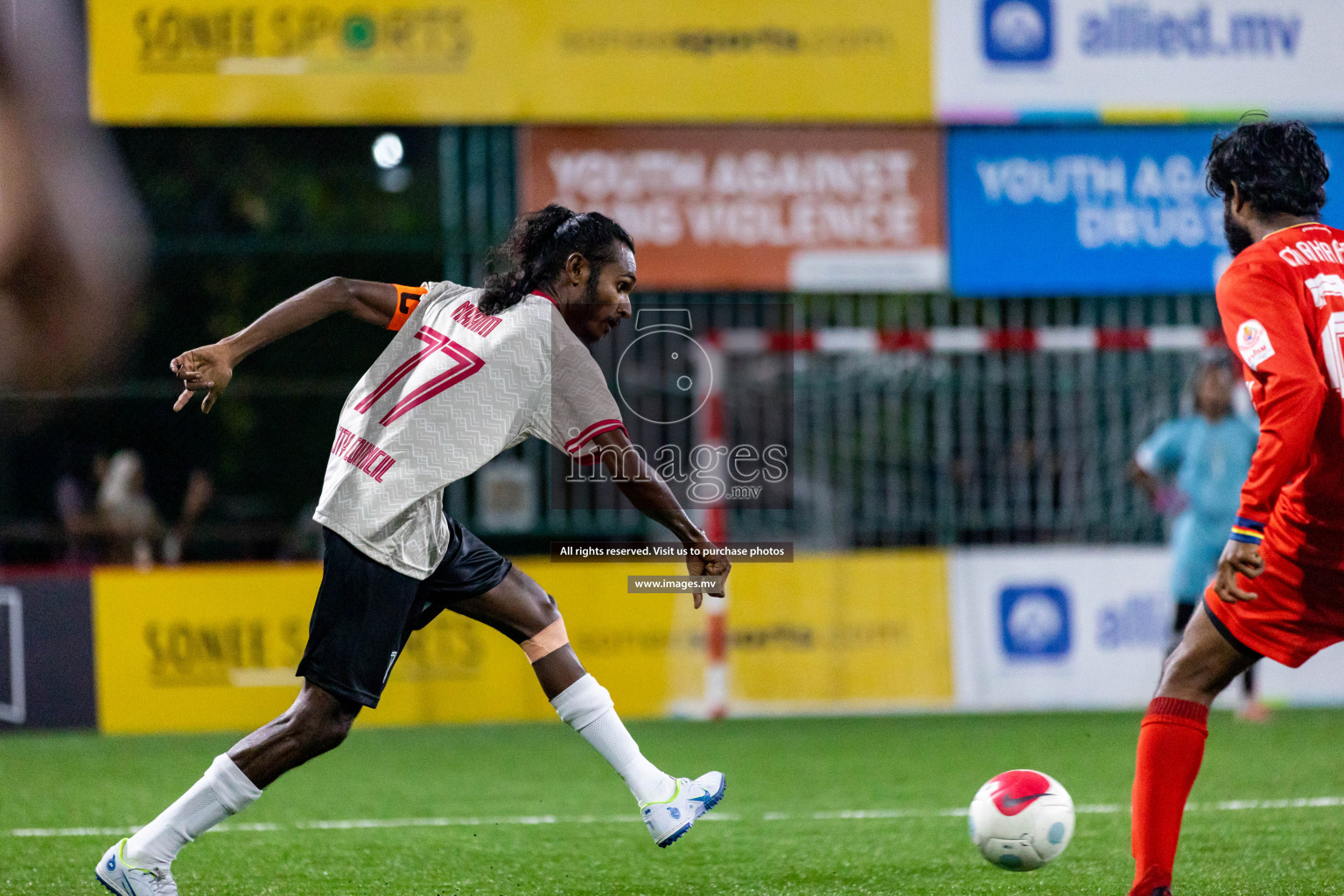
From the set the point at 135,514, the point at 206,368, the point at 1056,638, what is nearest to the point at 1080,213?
the point at 1056,638

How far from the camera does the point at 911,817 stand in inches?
242

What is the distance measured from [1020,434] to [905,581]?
1260mm

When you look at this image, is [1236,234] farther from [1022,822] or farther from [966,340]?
[966,340]

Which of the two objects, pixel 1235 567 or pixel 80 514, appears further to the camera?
pixel 80 514

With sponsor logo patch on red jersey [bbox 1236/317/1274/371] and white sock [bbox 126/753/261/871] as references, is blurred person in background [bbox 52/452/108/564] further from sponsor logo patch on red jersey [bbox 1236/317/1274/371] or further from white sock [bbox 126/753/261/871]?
sponsor logo patch on red jersey [bbox 1236/317/1274/371]

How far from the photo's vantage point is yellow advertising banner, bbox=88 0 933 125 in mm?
9969

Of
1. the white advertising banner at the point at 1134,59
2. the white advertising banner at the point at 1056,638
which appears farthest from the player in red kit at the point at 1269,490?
the white advertising banner at the point at 1134,59

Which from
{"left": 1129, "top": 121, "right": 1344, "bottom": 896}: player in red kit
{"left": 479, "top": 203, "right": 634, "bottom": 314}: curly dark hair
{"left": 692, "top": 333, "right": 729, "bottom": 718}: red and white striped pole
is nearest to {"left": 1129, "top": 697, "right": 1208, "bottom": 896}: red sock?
{"left": 1129, "top": 121, "right": 1344, "bottom": 896}: player in red kit

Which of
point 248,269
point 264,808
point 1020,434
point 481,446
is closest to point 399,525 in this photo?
point 481,446

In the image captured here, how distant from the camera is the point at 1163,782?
4000mm

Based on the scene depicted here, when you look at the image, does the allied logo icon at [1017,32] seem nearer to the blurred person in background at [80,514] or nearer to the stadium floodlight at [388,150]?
the stadium floodlight at [388,150]

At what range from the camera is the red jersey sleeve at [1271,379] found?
3668 mm

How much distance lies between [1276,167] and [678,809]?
92.1 inches

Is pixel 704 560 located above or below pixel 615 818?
above
